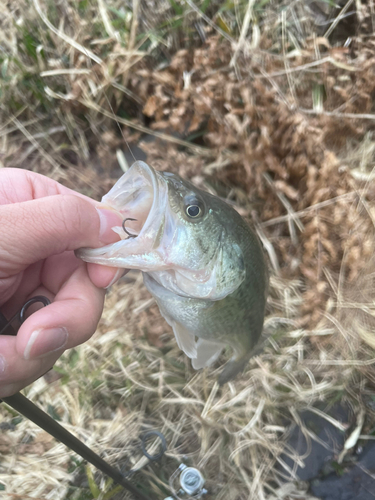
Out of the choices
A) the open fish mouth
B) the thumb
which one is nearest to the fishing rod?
the thumb

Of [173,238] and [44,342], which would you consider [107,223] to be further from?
[44,342]

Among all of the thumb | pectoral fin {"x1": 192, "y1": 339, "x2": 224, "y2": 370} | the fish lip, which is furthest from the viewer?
pectoral fin {"x1": 192, "y1": 339, "x2": 224, "y2": 370}

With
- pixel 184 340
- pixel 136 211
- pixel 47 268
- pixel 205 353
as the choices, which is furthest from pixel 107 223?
pixel 205 353

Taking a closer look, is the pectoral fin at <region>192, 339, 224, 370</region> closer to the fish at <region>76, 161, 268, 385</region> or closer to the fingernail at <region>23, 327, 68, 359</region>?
the fish at <region>76, 161, 268, 385</region>

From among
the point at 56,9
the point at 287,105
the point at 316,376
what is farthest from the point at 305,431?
the point at 56,9

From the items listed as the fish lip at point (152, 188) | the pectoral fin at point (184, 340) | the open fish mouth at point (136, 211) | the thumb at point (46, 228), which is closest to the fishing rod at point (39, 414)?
the thumb at point (46, 228)
